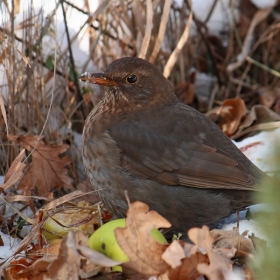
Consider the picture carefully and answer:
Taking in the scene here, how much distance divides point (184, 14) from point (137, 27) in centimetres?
68

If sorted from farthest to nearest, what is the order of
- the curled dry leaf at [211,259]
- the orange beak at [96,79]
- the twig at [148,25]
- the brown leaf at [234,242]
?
the twig at [148,25]
the orange beak at [96,79]
the brown leaf at [234,242]
the curled dry leaf at [211,259]

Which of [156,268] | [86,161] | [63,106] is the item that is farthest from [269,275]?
[63,106]

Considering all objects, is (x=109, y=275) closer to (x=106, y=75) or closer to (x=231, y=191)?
(x=231, y=191)

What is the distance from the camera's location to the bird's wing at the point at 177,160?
3447 millimetres

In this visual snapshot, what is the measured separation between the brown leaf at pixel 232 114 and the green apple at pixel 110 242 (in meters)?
2.33

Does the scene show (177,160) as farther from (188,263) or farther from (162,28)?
(162,28)

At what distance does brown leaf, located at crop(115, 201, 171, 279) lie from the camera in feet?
8.29

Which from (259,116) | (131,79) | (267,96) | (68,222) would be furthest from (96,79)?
(267,96)

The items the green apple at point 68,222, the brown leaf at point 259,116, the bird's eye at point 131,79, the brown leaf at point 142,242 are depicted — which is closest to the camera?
the brown leaf at point 142,242

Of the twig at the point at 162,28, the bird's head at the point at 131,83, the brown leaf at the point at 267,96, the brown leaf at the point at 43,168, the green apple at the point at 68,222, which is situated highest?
the twig at the point at 162,28

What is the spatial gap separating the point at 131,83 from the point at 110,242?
1.49 meters

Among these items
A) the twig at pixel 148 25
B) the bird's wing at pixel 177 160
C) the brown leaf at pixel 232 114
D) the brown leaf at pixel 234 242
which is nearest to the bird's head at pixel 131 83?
the bird's wing at pixel 177 160

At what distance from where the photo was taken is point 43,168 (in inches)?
160

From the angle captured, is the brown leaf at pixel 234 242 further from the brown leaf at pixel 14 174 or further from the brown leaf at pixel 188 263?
the brown leaf at pixel 14 174
